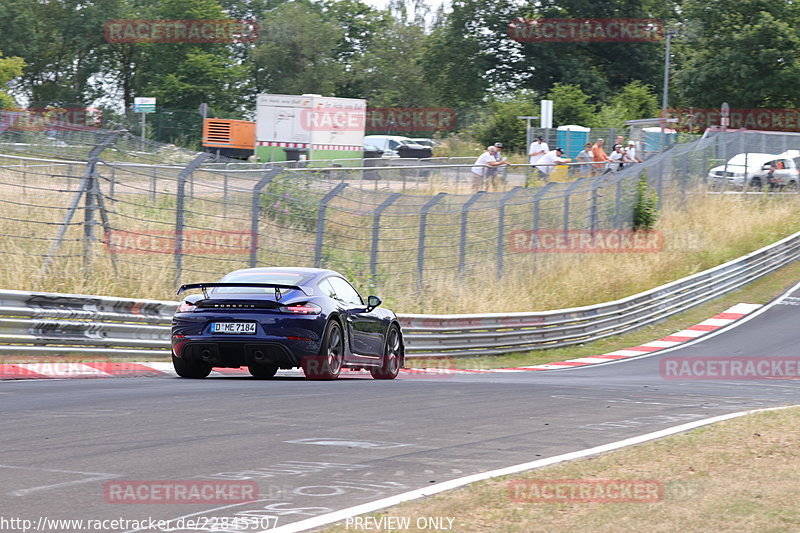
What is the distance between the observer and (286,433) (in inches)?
319

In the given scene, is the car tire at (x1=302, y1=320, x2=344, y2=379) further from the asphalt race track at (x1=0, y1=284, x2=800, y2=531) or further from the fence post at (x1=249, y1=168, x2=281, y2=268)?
the fence post at (x1=249, y1=168, x2=281, y2=268)

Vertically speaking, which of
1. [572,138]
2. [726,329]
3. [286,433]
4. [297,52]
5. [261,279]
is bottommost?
[726,329]

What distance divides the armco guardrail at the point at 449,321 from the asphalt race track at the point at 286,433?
5.26 feet

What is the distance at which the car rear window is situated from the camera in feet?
38.9

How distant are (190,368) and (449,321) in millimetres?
8171

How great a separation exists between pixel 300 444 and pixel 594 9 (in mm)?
71843

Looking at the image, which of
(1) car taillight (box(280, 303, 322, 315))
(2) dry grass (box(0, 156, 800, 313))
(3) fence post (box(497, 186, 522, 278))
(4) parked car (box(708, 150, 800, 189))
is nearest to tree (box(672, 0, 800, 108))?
(4) parked car (box(708, 150, 800, 189))

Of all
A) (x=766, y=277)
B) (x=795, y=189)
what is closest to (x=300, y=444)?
(x=766, y=277)

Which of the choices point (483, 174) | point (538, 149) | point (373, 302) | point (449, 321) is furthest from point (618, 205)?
point (373, 302)

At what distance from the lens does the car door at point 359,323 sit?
1287 cm

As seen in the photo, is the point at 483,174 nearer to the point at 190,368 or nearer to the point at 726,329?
the point at 726,329

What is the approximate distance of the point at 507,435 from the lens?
869 cm

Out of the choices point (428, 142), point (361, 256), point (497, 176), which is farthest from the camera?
point (428, 142)

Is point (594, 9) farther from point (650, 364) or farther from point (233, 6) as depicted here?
point (650, 364)
